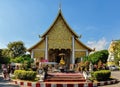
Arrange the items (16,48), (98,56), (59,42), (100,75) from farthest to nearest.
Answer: (16,48) → (59,42) → (98,56) → (100,75)

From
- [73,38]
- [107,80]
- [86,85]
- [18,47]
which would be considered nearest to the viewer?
[86,85]

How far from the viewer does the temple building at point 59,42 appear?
40344mm

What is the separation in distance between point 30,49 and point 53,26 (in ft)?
14.4

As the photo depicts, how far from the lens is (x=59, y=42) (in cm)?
4047

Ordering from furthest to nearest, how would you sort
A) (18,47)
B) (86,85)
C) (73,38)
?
1. (18,47)
2. (73,38)
3. (86,85)

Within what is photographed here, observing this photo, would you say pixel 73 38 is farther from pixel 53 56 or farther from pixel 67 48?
pixel 53 56

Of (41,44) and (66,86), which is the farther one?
(41,44)

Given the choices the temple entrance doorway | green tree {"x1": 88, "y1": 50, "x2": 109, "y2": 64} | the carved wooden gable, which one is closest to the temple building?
the carved wooden gable

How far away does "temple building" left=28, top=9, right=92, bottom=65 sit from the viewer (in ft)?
132

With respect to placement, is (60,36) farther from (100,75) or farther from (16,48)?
(16,48)

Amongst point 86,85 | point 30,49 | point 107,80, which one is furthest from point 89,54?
point 86,85

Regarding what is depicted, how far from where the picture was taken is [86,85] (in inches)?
763

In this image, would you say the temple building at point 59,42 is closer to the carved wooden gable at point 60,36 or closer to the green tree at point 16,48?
the carved wooden gable at point 60,36

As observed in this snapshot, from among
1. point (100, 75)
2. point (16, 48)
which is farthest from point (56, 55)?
point (16, 48)
